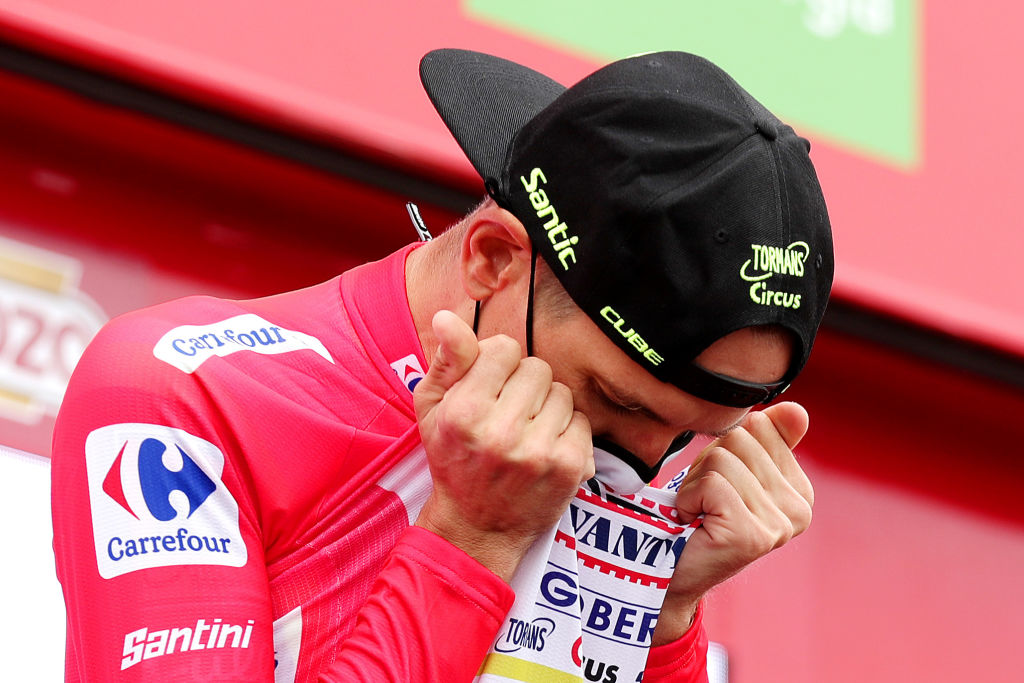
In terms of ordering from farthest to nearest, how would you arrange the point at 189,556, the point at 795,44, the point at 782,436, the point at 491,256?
the point at 795,44
the point at 782,436
the point at 491,256
the point at 189,556

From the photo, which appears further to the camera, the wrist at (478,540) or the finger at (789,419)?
the finger at (789,419)

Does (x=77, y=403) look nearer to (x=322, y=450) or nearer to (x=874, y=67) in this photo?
(x=322, y=450)

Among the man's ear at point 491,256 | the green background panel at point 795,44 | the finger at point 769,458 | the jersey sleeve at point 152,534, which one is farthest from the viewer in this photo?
the green background panel at point 795,44

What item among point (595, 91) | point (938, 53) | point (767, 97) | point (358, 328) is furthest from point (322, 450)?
point (938, 53)

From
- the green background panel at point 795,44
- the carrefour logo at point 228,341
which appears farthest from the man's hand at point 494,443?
the green background panel at point 795,44

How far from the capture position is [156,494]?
2.12ft

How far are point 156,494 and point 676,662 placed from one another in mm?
389

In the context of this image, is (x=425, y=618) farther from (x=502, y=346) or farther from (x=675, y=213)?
(x=675, y=213)

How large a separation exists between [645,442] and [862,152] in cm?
121

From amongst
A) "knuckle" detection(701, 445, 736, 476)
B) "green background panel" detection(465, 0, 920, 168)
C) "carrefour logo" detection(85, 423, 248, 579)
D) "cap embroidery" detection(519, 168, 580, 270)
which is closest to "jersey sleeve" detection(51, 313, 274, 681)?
"carrefour logo" detection(85, 423, 248, 579)

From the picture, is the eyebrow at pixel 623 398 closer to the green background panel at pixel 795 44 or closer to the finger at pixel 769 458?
the finger at pixel 769 458

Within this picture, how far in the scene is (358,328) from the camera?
0.77 metres

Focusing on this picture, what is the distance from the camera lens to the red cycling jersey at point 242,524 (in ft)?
2.06

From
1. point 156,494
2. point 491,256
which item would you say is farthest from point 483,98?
point 156,494
